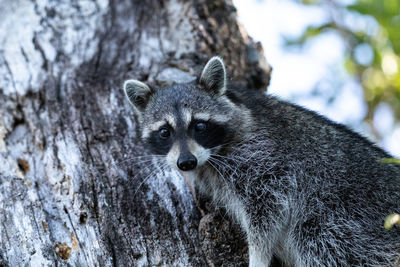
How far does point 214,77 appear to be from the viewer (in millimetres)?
4574

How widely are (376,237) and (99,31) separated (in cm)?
388

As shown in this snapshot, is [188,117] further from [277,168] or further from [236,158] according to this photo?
[277,168]

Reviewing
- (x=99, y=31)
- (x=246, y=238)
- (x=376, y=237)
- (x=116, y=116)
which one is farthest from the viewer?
(x=99, y=31)

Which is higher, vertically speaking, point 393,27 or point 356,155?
point 393,27

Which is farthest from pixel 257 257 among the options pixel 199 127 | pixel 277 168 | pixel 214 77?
pixel 214 77

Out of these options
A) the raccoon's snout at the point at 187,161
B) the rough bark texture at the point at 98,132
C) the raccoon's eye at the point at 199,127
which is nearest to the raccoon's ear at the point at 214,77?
the raccoon's eye at the point at 199,127

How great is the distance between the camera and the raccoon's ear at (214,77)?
4516 mm

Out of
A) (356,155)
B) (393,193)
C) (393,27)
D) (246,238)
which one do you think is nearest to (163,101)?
(246,238)

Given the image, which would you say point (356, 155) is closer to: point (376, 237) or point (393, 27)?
point (376, 237)

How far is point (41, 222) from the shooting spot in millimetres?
3982

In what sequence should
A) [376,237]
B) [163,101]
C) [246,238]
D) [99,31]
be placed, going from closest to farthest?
[376,237] < [246,238] < [163,101] < [99,31]

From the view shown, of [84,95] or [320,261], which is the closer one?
[320,261]

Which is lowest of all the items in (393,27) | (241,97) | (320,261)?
(320,261)

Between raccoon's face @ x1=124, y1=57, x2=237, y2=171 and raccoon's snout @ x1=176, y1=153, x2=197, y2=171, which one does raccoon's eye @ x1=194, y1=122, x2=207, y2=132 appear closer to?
raccoon's face @ x1=124, y1=57, x2=237, y2=171
